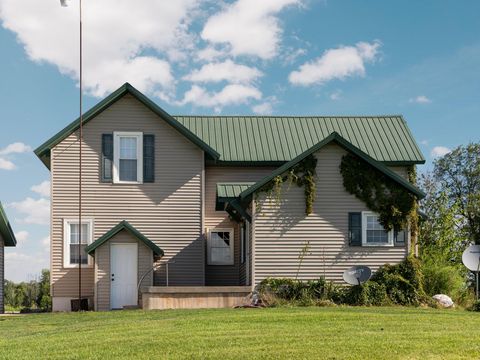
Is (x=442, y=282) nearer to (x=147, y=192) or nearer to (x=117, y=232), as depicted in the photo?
(x=147, y=192)

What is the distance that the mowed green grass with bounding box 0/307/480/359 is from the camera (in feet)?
43.8

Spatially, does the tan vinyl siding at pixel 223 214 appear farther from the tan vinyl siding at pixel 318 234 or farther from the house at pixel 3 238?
the house at pixel 3 238

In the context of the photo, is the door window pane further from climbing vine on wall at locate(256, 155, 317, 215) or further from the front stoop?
the front stoop

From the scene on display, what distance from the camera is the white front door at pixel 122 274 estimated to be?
85.1 ft

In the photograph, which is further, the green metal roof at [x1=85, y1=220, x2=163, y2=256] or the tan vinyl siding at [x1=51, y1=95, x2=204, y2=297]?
the tan vinyl siding at [x1=51, y1=95, x2=204, y2=297]

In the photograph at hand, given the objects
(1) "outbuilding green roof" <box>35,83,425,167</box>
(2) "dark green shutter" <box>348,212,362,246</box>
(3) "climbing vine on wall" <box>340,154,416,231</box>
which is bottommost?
(2) "dark green shutter" <box>348,212,362,246</box>

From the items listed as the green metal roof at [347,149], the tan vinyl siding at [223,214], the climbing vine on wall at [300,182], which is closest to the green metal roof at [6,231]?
the tan vinyl siding at [223,214]

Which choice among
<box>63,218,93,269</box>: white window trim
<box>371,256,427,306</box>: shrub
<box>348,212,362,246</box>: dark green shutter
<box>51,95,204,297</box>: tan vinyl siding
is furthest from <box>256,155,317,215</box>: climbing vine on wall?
<box>63,218,93,269</box>: white window trim

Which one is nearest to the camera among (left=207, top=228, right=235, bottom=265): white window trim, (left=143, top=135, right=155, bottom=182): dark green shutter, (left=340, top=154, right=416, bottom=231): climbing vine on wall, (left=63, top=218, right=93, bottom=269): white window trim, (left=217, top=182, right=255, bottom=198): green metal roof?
(left=340, top=154, right=416, bottom=231): climbing vine on wall

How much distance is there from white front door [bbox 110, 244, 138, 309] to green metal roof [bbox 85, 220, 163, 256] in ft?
1.87

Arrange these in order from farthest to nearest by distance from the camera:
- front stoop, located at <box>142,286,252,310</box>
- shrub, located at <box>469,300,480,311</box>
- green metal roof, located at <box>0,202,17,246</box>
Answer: green metal roof, located at <box>0,202,17,246</box>, front stoop, located at <box>142,286,252,310</box>, shrub, located at <box>469,300,480,311</box>

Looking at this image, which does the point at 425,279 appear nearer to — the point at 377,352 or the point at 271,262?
the point at 271,262

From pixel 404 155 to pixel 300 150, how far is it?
4147 mm

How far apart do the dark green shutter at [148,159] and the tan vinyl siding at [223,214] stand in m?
2.77
